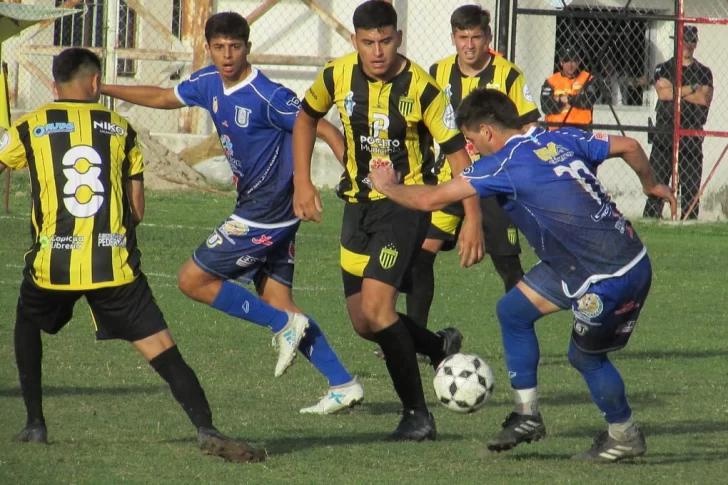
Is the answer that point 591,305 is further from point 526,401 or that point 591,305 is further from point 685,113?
point 685,113

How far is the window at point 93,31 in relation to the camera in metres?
21.7

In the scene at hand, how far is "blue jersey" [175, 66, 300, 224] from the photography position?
292 inches

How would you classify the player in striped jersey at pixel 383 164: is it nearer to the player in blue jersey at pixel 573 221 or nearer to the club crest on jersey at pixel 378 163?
the club crest on jersey at pixel 378 163

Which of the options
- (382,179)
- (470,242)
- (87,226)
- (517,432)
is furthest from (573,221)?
(87,226)

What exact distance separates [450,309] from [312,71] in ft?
33.0

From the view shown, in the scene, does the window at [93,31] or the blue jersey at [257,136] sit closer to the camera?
the blue jersey at [257,136]

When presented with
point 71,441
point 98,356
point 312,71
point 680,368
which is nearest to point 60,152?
point 71,441

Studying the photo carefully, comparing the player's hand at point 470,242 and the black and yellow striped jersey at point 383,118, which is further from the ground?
the black and yellow striped jersey at point 383,118

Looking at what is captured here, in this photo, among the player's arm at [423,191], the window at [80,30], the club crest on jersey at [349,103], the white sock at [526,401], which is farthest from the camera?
the window at [80,30]

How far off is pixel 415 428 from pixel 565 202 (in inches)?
55.0

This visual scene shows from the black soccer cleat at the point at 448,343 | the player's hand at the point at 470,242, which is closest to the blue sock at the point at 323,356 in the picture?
the black soccer cleat at the point at 448,343

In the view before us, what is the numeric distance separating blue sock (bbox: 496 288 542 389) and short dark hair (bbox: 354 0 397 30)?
143 cm

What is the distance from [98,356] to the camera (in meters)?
8.57

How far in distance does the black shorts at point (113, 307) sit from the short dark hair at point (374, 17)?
65.5 inches
